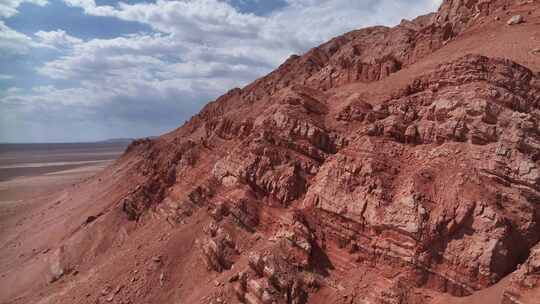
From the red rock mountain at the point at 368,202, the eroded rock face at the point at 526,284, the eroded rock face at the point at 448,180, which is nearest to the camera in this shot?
the eroded rock face at the point at 526,284

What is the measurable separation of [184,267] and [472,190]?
12536 millimetres

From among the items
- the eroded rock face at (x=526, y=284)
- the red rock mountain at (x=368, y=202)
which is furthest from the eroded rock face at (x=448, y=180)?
the eroded rock face at (x=526, y=284)

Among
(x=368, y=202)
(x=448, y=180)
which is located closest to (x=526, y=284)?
(x=448, y=180)

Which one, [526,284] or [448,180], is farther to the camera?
[448,180]

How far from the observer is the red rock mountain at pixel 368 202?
10.0 m

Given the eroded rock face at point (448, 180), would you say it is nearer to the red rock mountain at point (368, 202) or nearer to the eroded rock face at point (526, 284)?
the red rock mountain at point (368, 202)

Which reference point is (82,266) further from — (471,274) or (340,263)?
(471,274)

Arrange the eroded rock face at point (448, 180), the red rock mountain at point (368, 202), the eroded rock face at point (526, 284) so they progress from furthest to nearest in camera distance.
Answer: the red rock mountain at point (368, 202) → the eroded rock face at point (448, 180) → the eroded rock face at point (526, 284)

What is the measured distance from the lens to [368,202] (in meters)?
11.8

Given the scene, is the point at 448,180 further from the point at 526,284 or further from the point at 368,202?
the point at 526,284

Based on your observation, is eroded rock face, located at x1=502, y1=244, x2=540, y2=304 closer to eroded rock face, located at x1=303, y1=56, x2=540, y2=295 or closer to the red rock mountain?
the red rock mountain

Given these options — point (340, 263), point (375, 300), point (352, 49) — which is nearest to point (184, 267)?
point (340, 263)

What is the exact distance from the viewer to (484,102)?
11492 mm

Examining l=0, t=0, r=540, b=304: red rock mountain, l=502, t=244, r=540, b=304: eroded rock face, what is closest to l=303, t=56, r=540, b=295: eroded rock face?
l=0, t=0, r=540, b=304: red rock mountain
